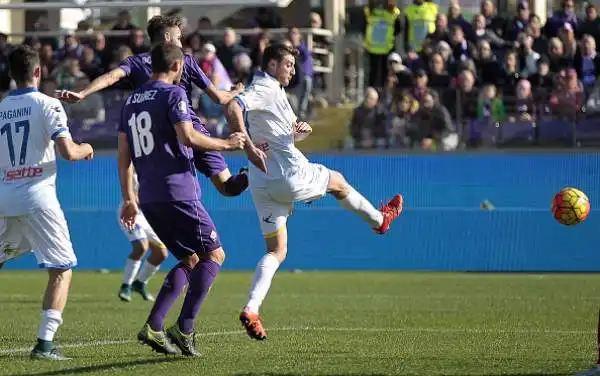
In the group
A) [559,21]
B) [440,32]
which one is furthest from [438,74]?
[559,21]

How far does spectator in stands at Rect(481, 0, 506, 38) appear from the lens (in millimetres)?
24156

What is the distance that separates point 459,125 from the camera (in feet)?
73.9

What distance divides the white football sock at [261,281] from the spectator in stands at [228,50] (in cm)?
1468

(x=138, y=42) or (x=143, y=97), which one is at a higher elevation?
(x=143, y=97)

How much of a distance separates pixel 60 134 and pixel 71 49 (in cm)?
1687

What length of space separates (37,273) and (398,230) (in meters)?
6.39

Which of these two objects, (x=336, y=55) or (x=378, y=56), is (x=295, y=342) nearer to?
(x=378, y=56)

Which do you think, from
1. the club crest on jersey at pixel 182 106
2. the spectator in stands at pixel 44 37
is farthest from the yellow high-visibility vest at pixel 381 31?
the club crest on jersey at pixel 182 106

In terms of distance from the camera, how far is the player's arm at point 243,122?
9.30 meters

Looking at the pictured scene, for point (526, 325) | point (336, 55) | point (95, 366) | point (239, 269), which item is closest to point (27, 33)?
point (336, 55)

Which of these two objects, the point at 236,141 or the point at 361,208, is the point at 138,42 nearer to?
the point at 361,208

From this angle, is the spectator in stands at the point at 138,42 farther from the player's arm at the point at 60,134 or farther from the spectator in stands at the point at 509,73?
the player's arm at the point at 60,134

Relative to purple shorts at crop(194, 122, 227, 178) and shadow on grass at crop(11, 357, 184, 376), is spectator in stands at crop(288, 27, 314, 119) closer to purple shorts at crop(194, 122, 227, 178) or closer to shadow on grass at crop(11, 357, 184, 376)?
purple shorts at crop(194, 122, 227, 178)

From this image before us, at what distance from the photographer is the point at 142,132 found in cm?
909
